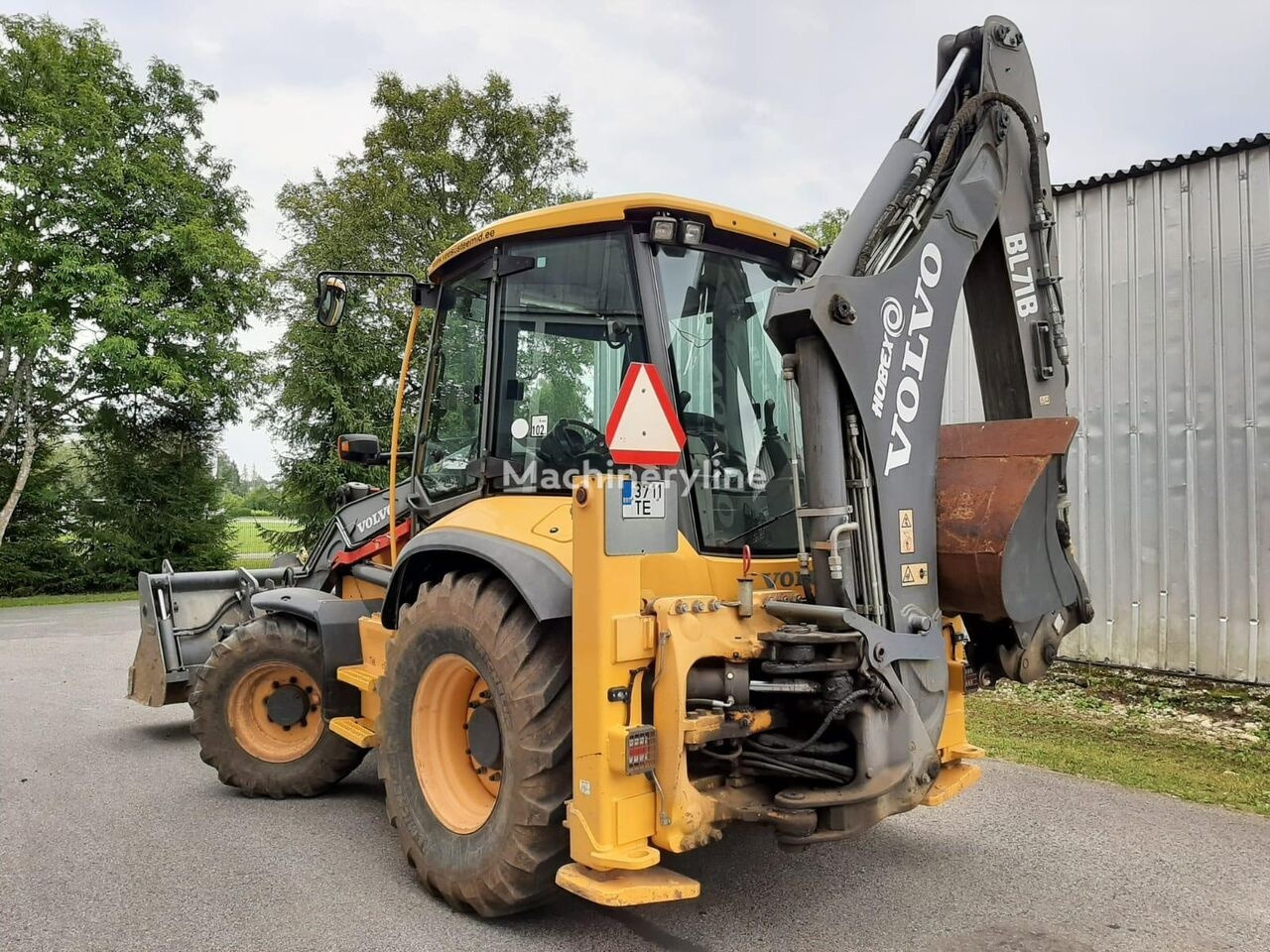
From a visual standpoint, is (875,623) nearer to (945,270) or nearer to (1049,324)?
(945,270)

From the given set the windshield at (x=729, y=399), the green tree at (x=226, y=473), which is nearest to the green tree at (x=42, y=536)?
the green tree at (x=226, y=473)

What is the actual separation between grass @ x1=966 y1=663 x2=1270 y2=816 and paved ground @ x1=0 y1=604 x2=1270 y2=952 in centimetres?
35

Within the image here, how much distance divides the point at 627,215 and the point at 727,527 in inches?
50.3

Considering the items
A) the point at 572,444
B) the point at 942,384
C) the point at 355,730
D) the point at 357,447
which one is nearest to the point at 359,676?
the point at 355,730

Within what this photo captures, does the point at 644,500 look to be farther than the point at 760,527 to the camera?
No

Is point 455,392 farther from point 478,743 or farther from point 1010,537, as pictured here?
point 1010,537

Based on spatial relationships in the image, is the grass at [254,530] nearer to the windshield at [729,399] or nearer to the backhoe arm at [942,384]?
the windshield at [729,399]

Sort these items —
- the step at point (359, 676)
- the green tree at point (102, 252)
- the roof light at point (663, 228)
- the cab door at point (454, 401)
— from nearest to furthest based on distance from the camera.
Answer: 1. the roof light at point (663, 228)
2. the cab door at point (454, 401)
3. the step at point (359, 676)
4. the green tree at point (102, 252)

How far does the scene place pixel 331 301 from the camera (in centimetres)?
454

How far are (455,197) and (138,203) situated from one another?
6043 millimetres

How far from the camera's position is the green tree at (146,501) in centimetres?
1864

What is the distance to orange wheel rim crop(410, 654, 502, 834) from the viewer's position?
3598 mm

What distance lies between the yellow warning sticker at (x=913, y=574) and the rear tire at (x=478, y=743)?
1.21 m

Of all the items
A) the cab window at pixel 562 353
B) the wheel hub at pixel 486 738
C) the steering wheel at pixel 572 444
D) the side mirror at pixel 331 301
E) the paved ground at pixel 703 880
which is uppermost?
the side mirror at pixel 331 301
